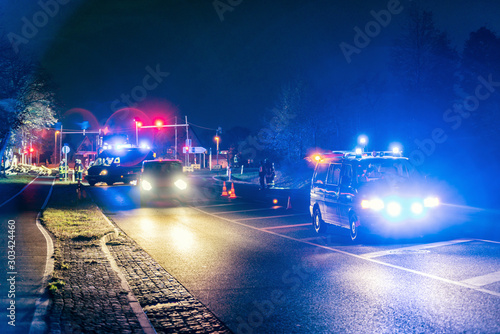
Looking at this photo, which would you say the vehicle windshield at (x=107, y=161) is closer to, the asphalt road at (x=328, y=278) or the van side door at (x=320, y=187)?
the asphalt road at (x=328, y=278)

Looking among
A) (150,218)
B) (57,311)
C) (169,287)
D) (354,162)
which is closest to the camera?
(57,311)

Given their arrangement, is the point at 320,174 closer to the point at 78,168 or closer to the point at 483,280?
the point at 483,280

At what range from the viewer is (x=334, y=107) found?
60844 mm

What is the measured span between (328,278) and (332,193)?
460cm

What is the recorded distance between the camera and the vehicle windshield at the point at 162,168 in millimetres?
21188

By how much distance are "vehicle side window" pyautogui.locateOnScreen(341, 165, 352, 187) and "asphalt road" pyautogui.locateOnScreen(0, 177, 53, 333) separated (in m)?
6.45

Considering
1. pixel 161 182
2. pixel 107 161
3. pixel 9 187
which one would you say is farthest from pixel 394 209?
pixel 9 187

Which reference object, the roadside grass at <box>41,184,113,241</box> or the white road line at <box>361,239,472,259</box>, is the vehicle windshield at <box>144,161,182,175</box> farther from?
the white road line at <box>361,239,472,259</box>

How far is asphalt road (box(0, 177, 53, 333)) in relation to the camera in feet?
17.9

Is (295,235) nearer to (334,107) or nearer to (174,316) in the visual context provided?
(174,316)

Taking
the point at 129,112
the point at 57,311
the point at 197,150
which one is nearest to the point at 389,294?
the point at 57,311

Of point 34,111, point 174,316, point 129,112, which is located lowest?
point 174,316

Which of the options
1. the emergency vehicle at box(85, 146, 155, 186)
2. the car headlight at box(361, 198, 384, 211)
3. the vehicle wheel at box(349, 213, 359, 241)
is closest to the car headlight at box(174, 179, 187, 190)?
the vehicle wheel at box(349, 213, 359, 241)

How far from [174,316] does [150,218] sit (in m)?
10.8
